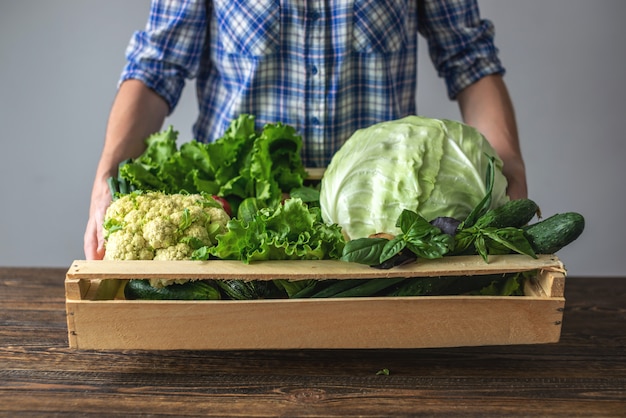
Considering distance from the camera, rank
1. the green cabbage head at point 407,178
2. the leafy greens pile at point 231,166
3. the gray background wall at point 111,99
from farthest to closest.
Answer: the gray background wall at point 111,99 < the leafy greens pile at point 231,166 < the green cabbage head at point 407,178

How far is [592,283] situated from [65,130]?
2426mm

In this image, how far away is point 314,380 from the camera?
1.32 metres

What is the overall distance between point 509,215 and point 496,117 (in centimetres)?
70

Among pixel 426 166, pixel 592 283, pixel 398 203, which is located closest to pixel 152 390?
pixel 398 203

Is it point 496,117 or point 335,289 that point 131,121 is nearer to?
point 335,289

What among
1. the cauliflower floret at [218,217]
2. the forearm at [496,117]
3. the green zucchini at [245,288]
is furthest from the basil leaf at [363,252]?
the forearm at [496,117]

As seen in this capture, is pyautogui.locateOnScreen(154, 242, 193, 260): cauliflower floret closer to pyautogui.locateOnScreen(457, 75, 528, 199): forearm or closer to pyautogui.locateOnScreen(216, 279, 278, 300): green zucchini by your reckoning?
pyautogui.locateOnScreen(216, 279, 278, 300): green zucchini

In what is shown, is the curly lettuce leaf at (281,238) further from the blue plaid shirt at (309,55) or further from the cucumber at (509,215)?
the blue plaid shirt at (309,55)

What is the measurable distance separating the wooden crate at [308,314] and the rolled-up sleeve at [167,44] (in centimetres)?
91

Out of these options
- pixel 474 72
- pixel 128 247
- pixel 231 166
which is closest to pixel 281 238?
pixel 128 247

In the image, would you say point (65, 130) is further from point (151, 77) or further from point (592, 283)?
point (592, 283)

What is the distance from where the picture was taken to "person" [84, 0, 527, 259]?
2.01m

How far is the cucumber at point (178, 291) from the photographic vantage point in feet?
4.46

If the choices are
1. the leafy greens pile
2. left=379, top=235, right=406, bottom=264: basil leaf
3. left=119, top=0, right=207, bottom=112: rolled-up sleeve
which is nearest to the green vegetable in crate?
the leafy greens pile
